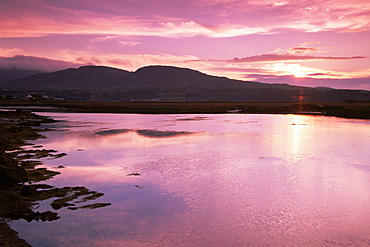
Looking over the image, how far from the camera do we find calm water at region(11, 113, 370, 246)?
1006cm

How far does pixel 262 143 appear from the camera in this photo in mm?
29312

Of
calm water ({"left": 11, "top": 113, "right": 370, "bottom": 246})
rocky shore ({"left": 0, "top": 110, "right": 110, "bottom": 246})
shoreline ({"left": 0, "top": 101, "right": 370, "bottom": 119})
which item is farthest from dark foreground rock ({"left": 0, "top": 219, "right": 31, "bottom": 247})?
shoreline ({"left": 0, "top": 101, "right": 370, "bottom": 119})

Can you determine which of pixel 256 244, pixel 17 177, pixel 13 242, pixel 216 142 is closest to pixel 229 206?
pixel 256 244

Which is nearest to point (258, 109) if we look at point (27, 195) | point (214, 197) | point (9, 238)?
point (214, 197)

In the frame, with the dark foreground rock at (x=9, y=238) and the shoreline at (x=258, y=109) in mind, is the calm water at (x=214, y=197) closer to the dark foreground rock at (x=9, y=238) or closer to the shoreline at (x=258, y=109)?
the dark foreground rock at (x=9, y=238)

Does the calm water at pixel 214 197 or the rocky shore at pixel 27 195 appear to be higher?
the rocky shore at pixel 27 195

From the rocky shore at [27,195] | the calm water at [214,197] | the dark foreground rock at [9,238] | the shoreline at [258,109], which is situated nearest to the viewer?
the dark foreground rock at [9,238]

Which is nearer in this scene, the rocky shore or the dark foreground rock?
the dark foreground rock

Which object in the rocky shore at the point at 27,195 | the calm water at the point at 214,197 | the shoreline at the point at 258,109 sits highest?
the shoreline at the point at 258,109

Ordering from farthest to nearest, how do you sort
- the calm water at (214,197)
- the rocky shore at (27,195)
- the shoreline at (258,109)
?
1. the shoreline at (258,109)
2. the rocky shore at (27,195)
3. the calm water at (214,197)

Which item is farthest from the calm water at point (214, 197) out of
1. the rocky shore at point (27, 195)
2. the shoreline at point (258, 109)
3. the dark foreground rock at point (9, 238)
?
the shoreline at point (258, 109)

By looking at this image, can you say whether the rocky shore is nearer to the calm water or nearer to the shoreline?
the calm water

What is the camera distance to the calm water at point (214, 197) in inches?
396

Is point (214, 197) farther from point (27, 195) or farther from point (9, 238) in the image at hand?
point (9, 238)
